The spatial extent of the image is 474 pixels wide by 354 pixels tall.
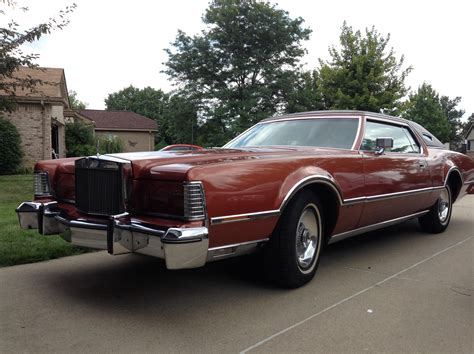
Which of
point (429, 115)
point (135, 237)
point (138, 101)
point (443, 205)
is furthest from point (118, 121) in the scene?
point (135, 237)

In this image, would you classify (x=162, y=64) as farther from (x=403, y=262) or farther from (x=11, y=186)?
(x=403, y=262)

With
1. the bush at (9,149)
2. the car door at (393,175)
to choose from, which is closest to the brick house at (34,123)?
the bush at (9,149)

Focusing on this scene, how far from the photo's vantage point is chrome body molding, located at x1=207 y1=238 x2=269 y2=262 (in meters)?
3.22

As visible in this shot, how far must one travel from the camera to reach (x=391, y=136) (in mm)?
5742

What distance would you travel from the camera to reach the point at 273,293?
3.84 meters

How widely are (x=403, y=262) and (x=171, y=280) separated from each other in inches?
101

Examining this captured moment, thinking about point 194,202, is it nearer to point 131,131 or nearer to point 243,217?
Result: point 243,217

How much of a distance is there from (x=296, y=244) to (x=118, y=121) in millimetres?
39614

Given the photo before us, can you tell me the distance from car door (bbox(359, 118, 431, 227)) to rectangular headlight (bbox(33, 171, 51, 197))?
316 centimetres

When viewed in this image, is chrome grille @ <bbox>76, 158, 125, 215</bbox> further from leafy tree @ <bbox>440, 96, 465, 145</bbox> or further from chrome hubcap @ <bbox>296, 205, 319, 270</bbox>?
leafy tree @ <bbox>440, 96, 465, 145</bbox>

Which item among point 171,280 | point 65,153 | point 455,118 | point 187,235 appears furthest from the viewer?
point 455,118

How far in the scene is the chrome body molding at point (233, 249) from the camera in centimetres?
322

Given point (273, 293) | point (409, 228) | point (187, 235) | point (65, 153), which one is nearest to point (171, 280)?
point (273, 293)

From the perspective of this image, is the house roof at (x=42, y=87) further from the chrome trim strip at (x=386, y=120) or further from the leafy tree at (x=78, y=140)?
the chrome trim strip at (x=386, y=120)
